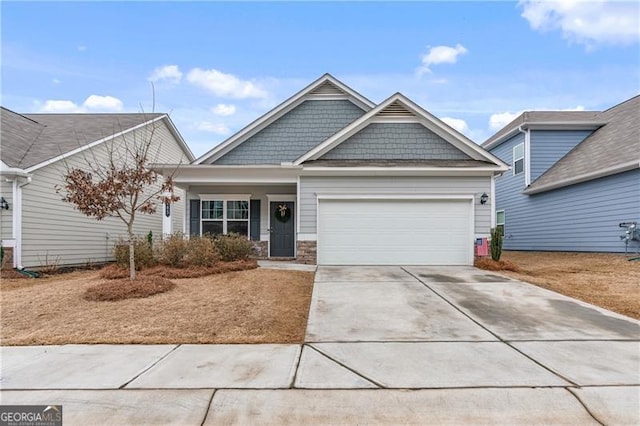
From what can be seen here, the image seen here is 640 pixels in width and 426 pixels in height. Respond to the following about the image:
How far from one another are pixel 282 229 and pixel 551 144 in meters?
12.8

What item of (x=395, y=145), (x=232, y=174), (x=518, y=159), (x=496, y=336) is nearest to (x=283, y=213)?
(x=232, y=174)

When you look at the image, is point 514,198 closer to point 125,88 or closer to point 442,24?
point 442,24

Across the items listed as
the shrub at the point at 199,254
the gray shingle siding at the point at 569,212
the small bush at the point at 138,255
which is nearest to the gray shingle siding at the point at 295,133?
the shrub at the point at 199,254

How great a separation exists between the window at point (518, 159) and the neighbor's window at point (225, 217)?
42.6 feet

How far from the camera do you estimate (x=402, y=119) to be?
1251 cm

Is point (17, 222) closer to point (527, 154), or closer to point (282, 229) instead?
point (282, 229)

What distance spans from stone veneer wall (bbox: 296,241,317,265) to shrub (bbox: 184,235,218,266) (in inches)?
107

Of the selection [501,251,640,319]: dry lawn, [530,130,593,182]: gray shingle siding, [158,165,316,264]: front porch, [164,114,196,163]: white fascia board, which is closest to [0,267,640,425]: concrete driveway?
[501,251,640,319]: dry lawn

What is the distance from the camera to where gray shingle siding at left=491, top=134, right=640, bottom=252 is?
40.4ft

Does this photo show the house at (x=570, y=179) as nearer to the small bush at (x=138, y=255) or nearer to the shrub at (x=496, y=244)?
the shrub at (x=496, y=244)

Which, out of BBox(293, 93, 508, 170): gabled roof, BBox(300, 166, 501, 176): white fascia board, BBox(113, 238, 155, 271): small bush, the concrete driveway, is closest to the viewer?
the concrete driveway

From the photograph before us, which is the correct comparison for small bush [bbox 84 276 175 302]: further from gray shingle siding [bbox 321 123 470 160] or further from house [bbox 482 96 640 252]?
house [bbox 482 96 640 252]

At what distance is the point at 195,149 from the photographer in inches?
897

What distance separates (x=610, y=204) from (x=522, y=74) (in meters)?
6.94
